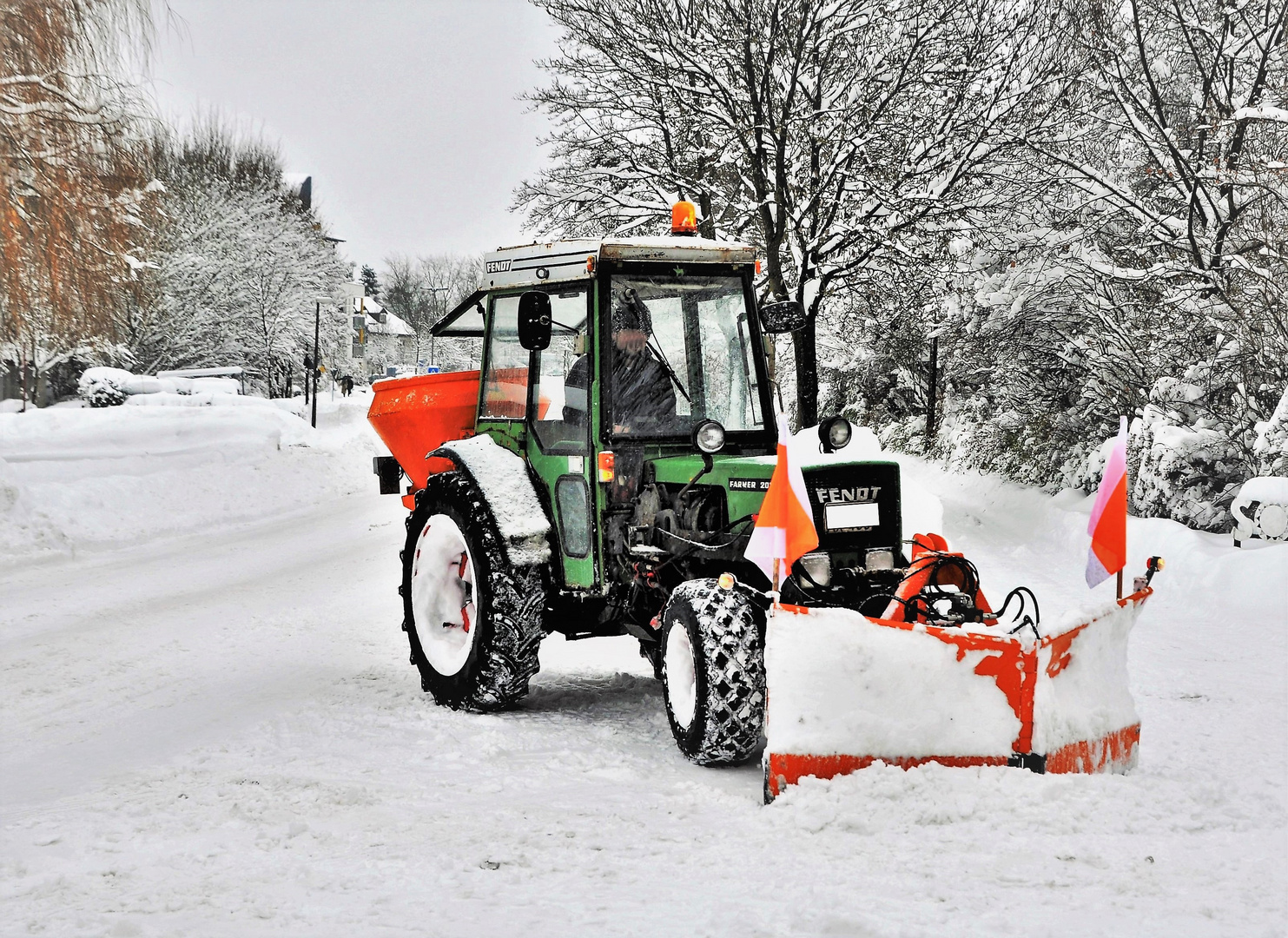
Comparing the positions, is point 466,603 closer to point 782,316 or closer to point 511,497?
point 511,497

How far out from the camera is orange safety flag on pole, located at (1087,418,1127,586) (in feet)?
14.7

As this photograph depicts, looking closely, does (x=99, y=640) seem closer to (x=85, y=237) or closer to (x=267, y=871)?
(x=267, y=871)

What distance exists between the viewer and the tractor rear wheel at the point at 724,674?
427 cm

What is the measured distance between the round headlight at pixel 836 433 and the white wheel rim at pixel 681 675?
1047mm

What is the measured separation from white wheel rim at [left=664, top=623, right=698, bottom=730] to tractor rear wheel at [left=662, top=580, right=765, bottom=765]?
0.06m

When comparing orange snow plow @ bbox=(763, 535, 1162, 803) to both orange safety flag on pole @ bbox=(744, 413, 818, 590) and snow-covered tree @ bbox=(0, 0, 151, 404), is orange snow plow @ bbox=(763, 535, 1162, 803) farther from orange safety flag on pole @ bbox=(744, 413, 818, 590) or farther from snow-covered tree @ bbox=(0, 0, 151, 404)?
snow-covered tree @ bbox=(0, 0, 151, 404)

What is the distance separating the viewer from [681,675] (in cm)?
455

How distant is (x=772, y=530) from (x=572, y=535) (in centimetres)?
156

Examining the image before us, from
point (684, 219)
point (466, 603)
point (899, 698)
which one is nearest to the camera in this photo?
point (899, 698)

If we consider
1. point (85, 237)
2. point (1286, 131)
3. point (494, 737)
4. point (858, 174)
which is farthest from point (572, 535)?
point (858, 174)

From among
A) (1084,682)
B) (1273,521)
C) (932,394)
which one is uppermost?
(932,394)

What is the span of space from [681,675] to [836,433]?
3.99ft

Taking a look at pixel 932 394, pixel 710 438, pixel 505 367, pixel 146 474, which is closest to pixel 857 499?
pixel 710 438

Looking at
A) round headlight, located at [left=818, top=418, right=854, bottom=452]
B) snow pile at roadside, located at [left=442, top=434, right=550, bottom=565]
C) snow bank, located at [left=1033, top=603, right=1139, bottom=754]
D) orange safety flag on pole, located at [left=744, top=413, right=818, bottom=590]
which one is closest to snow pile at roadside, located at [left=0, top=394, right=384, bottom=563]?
snow pile at roadside, located at [left=442, top=434, right=550, bottom=565]
